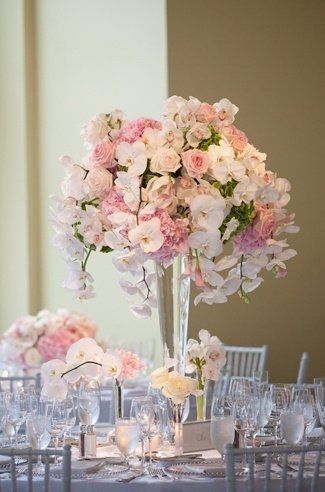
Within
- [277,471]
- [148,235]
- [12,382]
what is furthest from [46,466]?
[12,382]

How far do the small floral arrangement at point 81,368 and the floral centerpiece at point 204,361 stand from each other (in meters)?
0.20

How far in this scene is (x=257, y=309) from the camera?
673cm

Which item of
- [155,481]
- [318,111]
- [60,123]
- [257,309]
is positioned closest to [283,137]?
[318,111]

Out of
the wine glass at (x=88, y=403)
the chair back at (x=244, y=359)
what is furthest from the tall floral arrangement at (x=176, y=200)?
the chair back at (x=244, y=359)

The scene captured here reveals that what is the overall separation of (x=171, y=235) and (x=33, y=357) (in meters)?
2.79

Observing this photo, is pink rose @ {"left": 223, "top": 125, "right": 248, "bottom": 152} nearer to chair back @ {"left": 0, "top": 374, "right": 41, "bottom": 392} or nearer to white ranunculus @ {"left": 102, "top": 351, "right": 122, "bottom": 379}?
white ranunculus @ {"left": 102, "top": 351, "right": 122, "bottom": 379}

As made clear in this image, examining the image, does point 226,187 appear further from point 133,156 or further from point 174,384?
point 174,384

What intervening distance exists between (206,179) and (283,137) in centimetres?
325

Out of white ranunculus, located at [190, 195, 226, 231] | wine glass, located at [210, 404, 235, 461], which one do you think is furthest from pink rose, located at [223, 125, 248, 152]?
wine glass, located at [210, 404, 235, 461]

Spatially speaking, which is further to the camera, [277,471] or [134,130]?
[134,130]

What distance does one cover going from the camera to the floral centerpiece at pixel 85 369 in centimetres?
359

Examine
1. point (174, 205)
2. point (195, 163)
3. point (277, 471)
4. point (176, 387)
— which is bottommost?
point (277, 471)

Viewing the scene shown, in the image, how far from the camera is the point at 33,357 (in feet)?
19.8

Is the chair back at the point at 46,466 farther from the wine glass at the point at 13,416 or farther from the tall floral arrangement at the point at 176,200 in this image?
the tall floral arrangement at the point at 176,200
